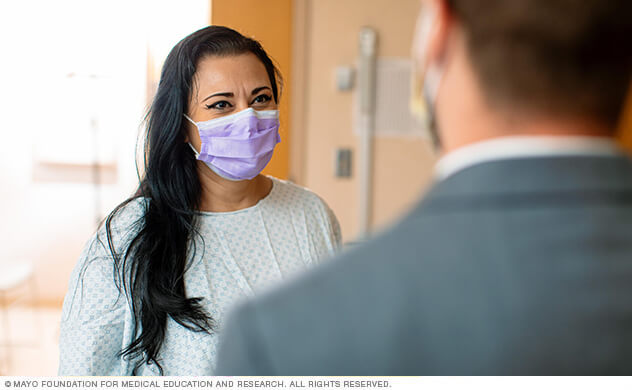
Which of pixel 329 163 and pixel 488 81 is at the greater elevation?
pixel 488 81

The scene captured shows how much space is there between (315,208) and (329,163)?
157 centimetres

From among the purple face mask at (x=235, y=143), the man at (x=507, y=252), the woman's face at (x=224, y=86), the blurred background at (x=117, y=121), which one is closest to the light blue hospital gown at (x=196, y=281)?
the purple face mask at (x=235, y=143)

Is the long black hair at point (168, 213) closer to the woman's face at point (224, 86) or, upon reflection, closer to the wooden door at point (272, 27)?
the woman's face at point (224, 86)

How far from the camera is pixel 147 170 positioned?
4.44 ft

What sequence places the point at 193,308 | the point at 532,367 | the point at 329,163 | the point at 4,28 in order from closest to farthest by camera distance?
the point at 532,367 < the point at 193,308 < the point at 329,163 < the point at 4,28

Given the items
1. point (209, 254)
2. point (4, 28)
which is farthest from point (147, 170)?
point (4, 28)

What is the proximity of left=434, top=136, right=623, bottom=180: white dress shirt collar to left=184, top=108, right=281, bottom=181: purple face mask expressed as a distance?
93cm

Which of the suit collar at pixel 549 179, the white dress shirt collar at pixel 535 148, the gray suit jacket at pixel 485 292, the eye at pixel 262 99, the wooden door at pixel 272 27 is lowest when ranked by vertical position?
the gray suit jacket at pixel 485 292

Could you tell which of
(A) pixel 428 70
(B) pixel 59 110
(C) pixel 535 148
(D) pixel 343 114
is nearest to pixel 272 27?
(D) pixel 343 114

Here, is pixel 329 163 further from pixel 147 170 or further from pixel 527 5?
pixel 527 5

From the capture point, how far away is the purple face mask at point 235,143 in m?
1.30

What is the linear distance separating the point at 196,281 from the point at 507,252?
980 mm

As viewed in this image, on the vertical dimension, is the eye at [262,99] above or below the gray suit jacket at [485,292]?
above

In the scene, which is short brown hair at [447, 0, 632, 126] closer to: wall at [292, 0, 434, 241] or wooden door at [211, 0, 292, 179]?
wooden door at [211, 0, 292, 179]
